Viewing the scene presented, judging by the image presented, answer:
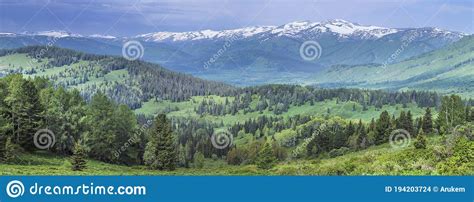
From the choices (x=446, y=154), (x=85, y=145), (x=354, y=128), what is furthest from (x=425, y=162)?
(x=354, y=128)

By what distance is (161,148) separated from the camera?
9081 cm

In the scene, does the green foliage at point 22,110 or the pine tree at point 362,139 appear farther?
the pine tree at point 362,139

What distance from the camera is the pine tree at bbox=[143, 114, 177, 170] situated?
90062 mm

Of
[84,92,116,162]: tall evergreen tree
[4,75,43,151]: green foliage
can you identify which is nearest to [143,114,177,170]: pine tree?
[84,92,116,162]: tall evergreen tree

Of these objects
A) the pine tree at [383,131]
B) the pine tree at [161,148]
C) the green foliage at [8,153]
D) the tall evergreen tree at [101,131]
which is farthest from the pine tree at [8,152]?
the pine tree at [383,131]

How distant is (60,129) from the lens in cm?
9156

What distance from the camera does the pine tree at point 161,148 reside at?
295 feet

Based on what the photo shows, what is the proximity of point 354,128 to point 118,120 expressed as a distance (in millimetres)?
88037

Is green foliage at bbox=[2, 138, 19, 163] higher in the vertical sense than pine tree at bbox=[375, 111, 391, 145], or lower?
lower

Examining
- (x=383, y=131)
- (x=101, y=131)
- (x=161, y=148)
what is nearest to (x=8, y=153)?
(x=101, y=131)

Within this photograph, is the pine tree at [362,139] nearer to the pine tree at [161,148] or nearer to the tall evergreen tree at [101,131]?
the pine tree at [161,148]

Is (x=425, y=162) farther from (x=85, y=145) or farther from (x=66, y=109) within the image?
(x=66, y=109)

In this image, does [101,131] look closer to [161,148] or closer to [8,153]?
[161,148]

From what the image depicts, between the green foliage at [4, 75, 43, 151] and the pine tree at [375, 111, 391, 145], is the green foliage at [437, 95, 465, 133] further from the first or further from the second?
the green foliage at [4, 75, 43, 151]
